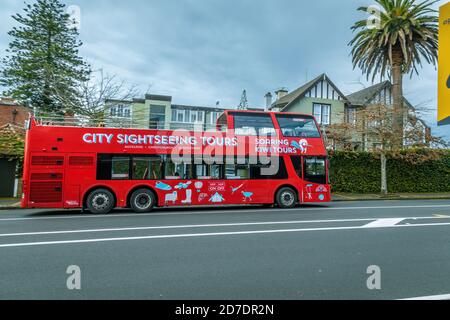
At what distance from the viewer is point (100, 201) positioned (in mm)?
11414

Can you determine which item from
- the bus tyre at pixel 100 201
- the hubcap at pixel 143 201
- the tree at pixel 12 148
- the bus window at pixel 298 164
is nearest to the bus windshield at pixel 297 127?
the bus window at pixel 298 164

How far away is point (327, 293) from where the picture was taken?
12.3 ft

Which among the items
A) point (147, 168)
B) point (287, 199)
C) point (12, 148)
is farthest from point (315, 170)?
point (12, 148)

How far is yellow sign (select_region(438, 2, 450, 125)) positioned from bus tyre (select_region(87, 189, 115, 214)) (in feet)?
35.6

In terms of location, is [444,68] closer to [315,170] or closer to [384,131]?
[315,170]

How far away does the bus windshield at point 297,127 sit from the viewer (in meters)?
13.6

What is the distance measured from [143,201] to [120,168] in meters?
1.64

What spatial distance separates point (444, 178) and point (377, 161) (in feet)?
20.2

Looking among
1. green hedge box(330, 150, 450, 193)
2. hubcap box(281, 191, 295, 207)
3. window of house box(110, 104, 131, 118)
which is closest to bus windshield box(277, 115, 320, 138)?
hubcap box(281, 191, 295, 207)

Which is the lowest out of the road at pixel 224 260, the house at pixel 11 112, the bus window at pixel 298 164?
the road at pixel 224 260

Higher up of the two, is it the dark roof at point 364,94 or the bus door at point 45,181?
the dark roof at point 364,94

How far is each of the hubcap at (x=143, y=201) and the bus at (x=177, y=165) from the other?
0.04 meters

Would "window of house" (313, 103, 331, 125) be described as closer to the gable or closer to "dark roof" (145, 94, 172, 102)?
the gable

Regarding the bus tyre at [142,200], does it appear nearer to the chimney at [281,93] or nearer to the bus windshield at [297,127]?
the bus windshield at [297,127]
